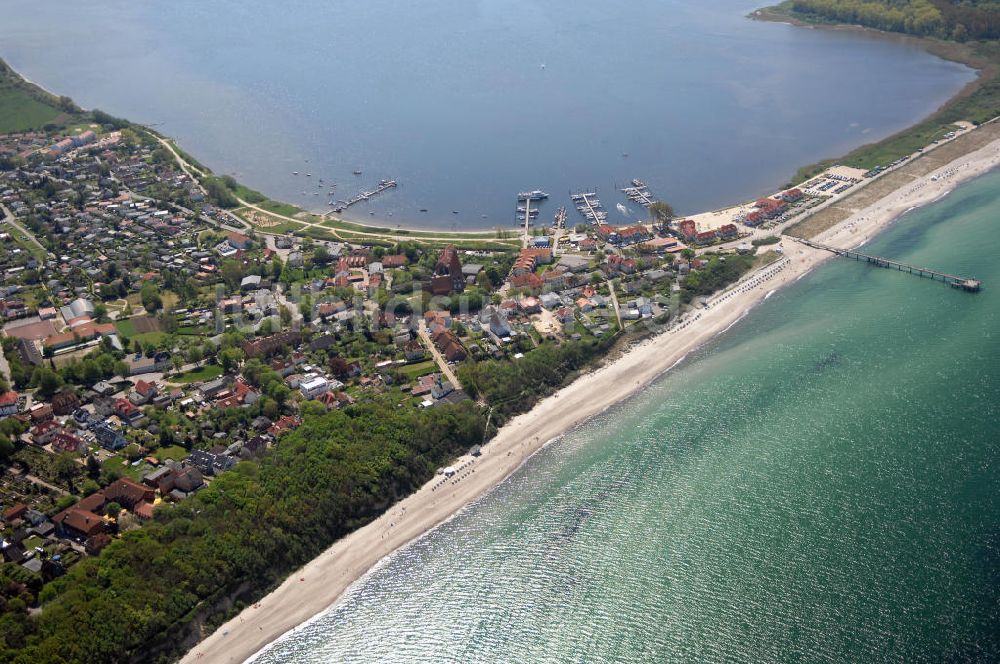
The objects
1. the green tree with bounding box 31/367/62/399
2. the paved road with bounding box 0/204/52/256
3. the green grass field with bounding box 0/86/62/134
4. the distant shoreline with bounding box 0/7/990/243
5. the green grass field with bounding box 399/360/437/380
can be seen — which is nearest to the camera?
the green tree with bounding box 31/367/62/399

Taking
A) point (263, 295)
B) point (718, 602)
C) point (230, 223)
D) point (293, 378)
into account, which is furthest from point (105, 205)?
point (718, 602)

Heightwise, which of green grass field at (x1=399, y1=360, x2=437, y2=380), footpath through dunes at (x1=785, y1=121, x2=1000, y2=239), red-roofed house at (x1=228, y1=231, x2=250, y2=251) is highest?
red-roofed house at (x1=228, y1=231, x2=250, y2=251)

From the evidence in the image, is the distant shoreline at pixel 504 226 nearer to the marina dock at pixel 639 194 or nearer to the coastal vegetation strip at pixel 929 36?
the coastal vegetation strip at pixel 929 36

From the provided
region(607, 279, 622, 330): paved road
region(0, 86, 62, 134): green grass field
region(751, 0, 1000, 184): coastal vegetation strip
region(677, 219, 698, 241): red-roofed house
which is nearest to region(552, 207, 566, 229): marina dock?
region(677, 219, 698, 241): red-roofed house

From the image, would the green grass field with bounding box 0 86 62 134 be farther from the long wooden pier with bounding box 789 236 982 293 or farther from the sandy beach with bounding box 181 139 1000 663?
the long wooden pier with bounding box 789 236 982 293

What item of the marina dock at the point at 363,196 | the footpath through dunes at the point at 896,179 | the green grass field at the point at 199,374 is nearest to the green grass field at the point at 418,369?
the green grass field at the point at 199,374

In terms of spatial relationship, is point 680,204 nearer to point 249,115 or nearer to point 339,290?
point 339,290
